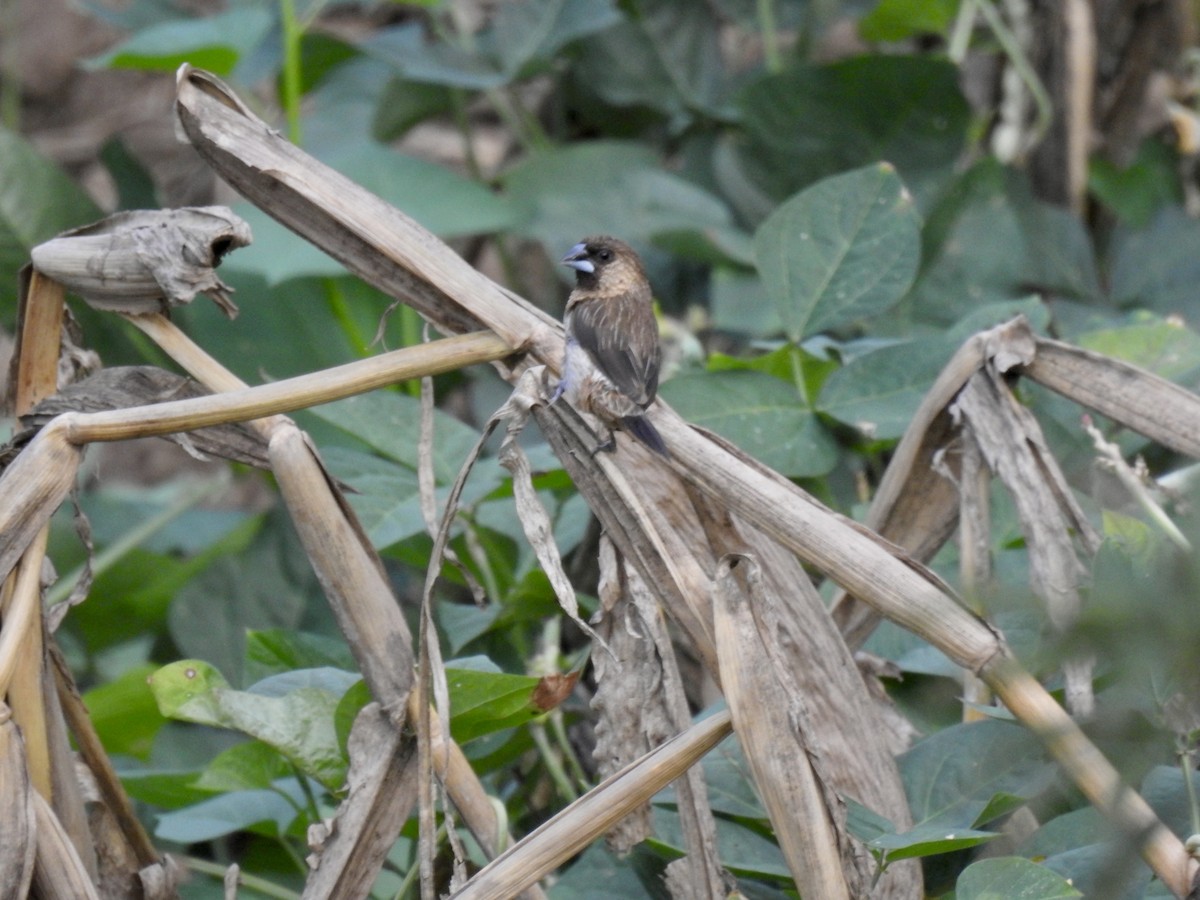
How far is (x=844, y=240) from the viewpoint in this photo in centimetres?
197

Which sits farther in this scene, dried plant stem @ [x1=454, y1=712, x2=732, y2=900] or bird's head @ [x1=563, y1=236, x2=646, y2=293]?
bird's head @ [x1=563, y1=236, x2=646, y2=293]

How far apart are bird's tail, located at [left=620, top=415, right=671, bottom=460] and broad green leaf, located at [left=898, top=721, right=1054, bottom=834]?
0.45m

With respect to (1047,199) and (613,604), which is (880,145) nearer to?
(1047,199)

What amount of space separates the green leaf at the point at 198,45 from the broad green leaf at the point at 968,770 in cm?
205

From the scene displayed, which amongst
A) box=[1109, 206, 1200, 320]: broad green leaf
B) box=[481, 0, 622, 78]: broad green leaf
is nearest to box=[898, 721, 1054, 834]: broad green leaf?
box=[1109, 206, 1200, 320]: broad green leaf

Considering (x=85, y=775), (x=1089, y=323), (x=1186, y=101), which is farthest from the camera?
(x=1186, y=101)

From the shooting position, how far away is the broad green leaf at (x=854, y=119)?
292 cm

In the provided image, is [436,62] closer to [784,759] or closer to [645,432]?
[645,432]

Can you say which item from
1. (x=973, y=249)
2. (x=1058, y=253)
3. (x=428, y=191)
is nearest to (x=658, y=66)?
(x=428, y=191)

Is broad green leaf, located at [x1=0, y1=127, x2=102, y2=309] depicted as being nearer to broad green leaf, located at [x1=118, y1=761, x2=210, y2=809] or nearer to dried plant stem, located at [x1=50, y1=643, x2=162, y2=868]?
broad green leaf, located at [x1=118, y1=761, x2=210, y2=809]

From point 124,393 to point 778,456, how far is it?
2.86ft

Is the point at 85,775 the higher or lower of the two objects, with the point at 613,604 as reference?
lower

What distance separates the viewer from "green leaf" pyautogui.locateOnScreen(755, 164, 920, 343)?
1941mm

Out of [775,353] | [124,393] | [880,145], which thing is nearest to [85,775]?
[124,393]
